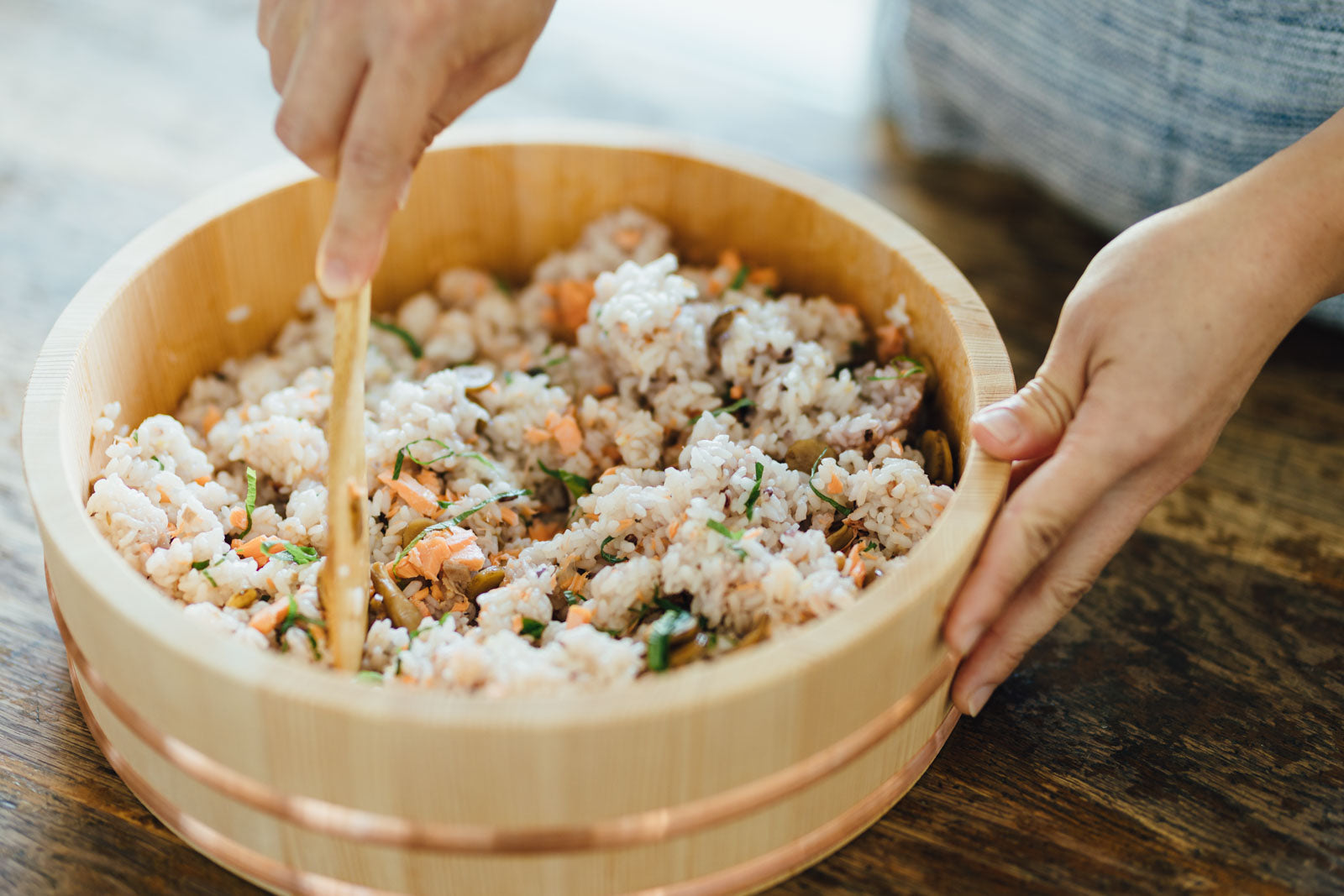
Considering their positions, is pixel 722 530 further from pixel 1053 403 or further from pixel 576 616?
pixel 1053 403

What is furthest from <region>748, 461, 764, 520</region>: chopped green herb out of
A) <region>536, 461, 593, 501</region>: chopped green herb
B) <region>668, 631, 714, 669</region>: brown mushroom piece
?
<region>536, 461, 593, 501</region>: chopped green herb

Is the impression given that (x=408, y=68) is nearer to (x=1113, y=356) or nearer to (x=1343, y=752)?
(x=1113, y=356)

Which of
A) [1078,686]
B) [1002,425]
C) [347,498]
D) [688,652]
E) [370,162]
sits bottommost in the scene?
[1078,686]

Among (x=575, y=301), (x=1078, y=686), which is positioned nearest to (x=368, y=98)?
(x=575, y=301)

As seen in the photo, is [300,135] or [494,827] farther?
[300,135]

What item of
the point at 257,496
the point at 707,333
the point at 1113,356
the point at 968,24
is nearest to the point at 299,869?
the point at 257,496

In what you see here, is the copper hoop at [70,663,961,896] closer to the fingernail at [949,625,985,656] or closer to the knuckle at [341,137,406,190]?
the fingernail at [949,625,985,656]

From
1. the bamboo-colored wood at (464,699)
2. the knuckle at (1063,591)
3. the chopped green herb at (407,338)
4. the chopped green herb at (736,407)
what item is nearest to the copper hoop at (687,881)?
the bamboo-colored wood at (464,699)
